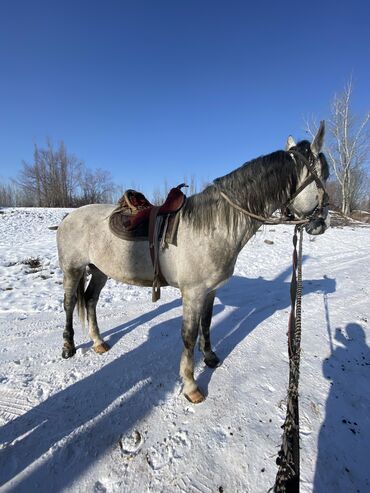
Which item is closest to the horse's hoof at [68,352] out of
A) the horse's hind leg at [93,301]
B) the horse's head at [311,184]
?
the horse's hind leg at [93,301]

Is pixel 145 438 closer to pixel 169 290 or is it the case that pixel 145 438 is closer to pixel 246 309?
pixel 246 309

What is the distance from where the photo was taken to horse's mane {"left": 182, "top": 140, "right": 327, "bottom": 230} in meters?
2.36

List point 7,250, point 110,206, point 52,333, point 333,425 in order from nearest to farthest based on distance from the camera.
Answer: point 333,425, point 110,206, point 52,333, point 7,250

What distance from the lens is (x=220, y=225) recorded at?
98.6 inches

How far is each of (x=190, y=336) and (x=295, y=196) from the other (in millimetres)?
1703

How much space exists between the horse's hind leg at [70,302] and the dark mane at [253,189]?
1794 mm

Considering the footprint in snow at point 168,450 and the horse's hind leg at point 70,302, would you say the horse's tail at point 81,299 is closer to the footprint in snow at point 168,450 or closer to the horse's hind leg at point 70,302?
the horse's hind leg at point 70,302

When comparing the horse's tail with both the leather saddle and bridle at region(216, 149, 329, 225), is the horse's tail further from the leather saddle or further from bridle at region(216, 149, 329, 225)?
bridle at region(216, 149, 329, 225)

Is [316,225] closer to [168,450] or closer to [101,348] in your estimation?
[168,450]

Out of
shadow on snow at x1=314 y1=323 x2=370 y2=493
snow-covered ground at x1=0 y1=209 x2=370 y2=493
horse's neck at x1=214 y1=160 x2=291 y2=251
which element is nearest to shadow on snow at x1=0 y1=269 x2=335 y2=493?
snow-covered ground at x1=0 y1=209 x2=370 y2=493

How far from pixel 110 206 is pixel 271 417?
9.68 feet

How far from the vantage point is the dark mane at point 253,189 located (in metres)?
2.36

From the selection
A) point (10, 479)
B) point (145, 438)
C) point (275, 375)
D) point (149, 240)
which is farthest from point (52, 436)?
point (275, 375)

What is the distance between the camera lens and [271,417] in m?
2.40
